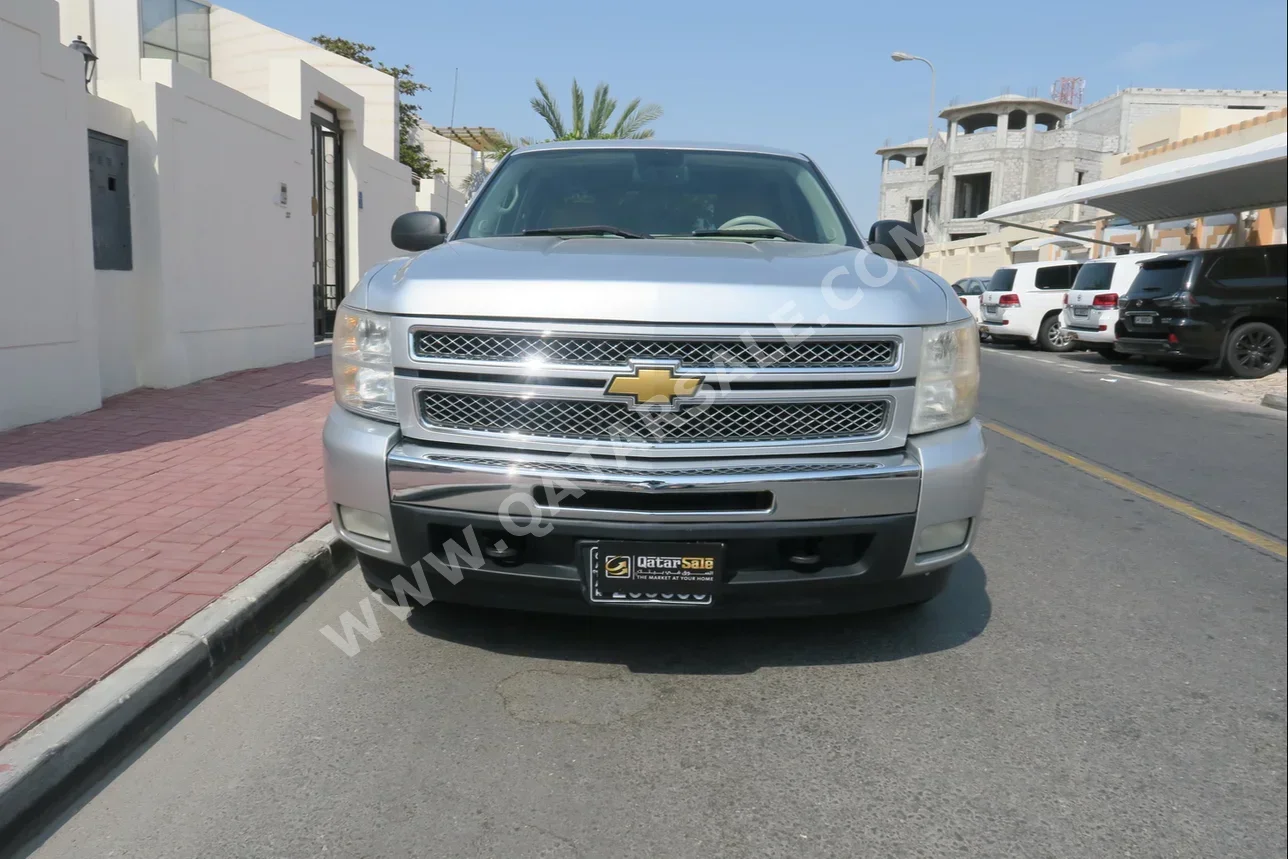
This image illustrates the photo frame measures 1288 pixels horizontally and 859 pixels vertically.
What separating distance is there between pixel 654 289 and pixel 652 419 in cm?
41

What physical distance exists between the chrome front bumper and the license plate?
0.09 metres

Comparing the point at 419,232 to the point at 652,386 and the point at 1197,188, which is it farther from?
the point at 1197,188

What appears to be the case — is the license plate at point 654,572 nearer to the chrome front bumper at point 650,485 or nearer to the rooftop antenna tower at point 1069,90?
the chrome front bumper at point 650,485

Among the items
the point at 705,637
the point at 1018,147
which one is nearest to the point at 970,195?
the point at 1018,147

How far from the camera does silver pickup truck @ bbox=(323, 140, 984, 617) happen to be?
320cm

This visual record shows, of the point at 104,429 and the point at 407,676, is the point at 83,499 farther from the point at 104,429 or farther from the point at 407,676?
the point at 407,676

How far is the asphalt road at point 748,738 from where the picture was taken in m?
2.64


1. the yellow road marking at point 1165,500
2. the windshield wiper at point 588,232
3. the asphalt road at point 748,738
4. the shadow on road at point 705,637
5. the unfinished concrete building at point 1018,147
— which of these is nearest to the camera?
the asphalt road at point 748,738

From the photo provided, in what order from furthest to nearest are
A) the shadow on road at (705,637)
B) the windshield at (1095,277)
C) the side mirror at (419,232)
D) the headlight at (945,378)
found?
the windshield at (1095,277) < the side mirror at (419,232) < the shadow on road at (705,637) < the headlight at (945,378)

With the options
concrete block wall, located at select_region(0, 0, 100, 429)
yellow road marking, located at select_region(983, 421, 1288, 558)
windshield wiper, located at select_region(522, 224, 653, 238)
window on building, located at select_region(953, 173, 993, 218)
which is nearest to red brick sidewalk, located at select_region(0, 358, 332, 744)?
concrete block wall, located at select_region(0, 0, 100, 429)

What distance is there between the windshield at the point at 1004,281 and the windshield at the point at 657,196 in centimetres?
1866

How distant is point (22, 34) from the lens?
7.32 meters

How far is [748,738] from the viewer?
10.4ft

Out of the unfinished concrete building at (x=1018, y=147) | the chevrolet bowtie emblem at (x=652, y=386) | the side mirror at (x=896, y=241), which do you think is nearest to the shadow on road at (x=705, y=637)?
the chevrolet bowtie emblem at (x=652, y=386)
